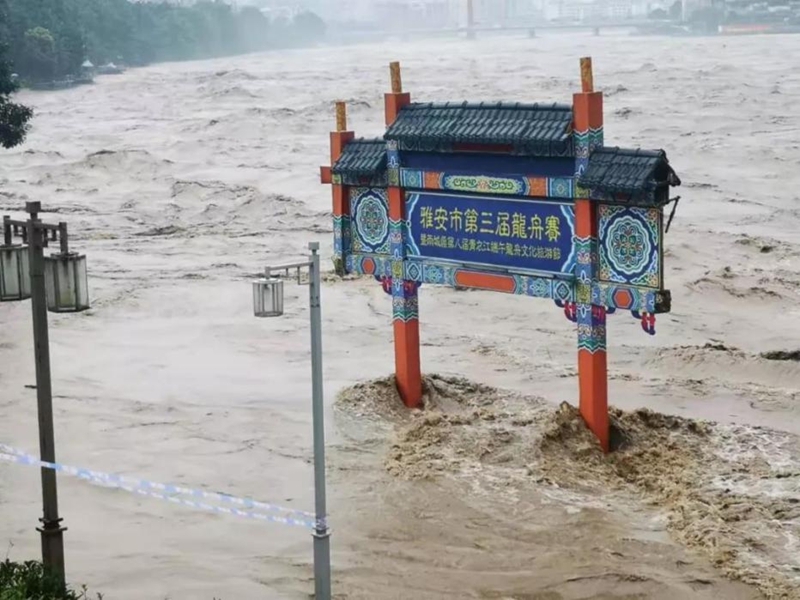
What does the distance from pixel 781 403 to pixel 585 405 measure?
12.3 ft

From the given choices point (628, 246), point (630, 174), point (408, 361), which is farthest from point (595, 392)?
point (408, 361)

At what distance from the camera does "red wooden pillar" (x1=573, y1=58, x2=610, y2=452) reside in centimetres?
1324

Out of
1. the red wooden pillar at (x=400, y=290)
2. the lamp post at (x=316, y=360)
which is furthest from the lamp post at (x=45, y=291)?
the red wooden pillar at (x=400, y=290)

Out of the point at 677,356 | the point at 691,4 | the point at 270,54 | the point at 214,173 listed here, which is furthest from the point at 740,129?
the point at 691,4

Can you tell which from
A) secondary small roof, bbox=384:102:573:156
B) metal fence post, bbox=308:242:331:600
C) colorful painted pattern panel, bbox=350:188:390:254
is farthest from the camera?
colorful painted pattern panel, bbox=350:188:390:254

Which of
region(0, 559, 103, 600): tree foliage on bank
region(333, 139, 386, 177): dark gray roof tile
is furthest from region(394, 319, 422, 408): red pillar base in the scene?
region(0, 559, 103, 600): tree foliage on bank

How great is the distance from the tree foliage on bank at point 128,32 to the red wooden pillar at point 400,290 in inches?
1245

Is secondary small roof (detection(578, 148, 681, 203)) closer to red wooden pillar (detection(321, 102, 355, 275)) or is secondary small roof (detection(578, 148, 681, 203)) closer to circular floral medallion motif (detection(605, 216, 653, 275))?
circular floral medallion motif (detection(605, 216, 653, 275))

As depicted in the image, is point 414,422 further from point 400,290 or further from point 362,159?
point 362,159

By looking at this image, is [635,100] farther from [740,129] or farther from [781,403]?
[781,403]

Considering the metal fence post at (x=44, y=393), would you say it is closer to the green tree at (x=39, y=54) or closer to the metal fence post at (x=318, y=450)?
the metal fence post at (x=318, y=450)

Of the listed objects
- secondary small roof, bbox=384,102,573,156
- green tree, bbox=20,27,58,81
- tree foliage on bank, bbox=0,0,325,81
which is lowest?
secondary small roof, bbox=384,102,573,156

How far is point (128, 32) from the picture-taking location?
85.6 m

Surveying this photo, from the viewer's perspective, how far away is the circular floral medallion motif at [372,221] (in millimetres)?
15461
